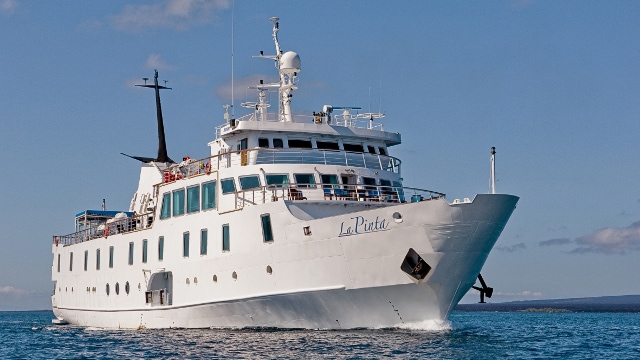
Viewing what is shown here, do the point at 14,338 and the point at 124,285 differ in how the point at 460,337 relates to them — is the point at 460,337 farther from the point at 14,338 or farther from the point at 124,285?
the point at 14,338

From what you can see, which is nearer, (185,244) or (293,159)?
(293,159)

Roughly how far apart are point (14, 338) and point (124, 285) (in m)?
5.94

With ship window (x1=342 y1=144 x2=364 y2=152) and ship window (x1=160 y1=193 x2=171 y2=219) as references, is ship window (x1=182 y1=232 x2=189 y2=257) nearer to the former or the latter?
ship window (x1=160 y1=193 x2=171 y2=219)

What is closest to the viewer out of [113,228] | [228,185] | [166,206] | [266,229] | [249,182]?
[266,229]

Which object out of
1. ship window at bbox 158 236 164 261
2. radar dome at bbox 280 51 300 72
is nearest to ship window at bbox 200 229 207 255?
ship window at bbox 158 236 164 261

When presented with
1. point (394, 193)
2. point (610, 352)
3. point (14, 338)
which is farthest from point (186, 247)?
point (610, 352)

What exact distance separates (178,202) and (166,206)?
1.08 m

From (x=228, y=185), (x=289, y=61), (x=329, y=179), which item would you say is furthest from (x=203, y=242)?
(x=289, y=61)

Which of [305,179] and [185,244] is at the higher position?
[305,179]

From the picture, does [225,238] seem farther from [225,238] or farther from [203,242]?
[203,242]

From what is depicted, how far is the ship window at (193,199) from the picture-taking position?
32469 mm

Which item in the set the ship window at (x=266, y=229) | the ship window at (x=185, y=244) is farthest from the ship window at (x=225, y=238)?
the ship window at (x=185, y=244)

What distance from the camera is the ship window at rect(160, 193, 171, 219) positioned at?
34312mm

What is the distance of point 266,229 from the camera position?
93.5 feet
